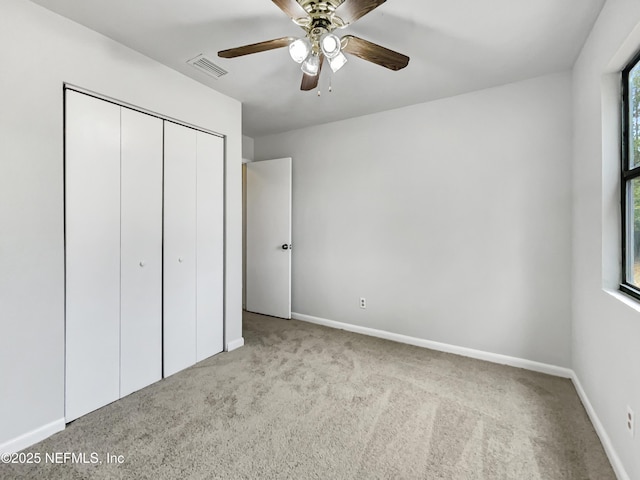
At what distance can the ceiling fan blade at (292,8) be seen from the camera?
4.41ft

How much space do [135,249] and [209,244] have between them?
646 millimetres

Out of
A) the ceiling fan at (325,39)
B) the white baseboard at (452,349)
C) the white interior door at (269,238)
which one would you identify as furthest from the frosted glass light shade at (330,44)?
the white baseboard at (452,349)

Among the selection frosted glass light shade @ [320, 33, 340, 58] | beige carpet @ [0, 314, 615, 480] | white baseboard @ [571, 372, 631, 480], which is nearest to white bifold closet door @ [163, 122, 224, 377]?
beige carpet @ [0, 314, 615, 480]

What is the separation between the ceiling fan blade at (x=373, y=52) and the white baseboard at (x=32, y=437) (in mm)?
2735

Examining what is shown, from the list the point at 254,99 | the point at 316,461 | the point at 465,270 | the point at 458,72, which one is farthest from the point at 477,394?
the point at 254,99

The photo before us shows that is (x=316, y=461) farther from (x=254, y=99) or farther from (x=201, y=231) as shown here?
(x=254, y=99)

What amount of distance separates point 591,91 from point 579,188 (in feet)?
2.12

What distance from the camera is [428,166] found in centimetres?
296

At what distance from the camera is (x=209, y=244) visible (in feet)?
9.01

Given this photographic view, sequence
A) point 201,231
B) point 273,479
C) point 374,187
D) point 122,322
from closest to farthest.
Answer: point 273,479 → point 122,322 → point 201,231 → point 374,187

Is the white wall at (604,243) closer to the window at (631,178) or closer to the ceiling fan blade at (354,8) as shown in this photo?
the window at (631,178)

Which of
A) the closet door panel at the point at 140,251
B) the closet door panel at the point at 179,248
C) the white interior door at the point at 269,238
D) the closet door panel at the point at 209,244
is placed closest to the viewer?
the closet door panel at the point at 140,251

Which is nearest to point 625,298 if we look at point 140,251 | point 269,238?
point 140,251

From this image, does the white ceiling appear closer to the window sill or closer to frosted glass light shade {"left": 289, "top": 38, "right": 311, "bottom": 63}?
frosted glass light shade {"left": 289, "top": 38, "right": 311, "bottom": 63}
